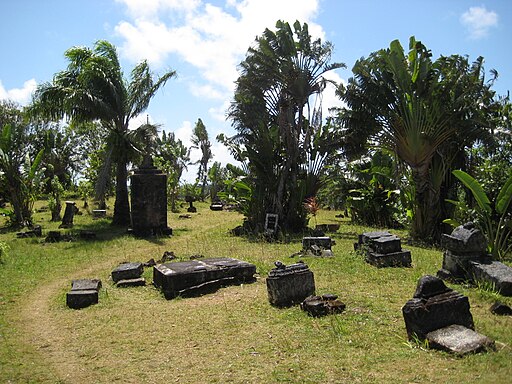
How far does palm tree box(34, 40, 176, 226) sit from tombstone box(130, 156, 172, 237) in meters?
2.12

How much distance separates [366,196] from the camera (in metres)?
17.5

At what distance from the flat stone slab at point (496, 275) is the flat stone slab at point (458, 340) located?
213 centimetres

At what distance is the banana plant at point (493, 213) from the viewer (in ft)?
30.3

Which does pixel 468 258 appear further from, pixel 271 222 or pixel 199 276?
pixel 271 222

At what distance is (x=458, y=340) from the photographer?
502cm

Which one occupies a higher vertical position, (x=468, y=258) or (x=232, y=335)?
(x=468, y=258)

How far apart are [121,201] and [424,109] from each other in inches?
427

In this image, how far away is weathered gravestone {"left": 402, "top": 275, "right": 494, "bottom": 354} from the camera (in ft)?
16.7

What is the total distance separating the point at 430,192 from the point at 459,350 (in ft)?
31.3

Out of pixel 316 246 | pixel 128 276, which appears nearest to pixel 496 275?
pixel 316 246

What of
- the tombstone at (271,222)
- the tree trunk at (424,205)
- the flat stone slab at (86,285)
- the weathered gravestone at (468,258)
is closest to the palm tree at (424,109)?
the tree trunk at (424,205)

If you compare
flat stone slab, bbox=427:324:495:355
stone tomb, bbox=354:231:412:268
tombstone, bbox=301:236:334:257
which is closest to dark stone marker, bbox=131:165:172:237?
tombstone, bbox=301:236:334:257

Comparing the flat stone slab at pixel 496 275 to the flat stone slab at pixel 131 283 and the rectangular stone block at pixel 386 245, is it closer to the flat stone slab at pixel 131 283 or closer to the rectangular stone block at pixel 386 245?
the rectangular stone block at pixel 386 245

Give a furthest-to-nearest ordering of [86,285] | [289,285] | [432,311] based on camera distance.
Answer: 1. [86,285]
2. [289,285]
3. [432,311]
